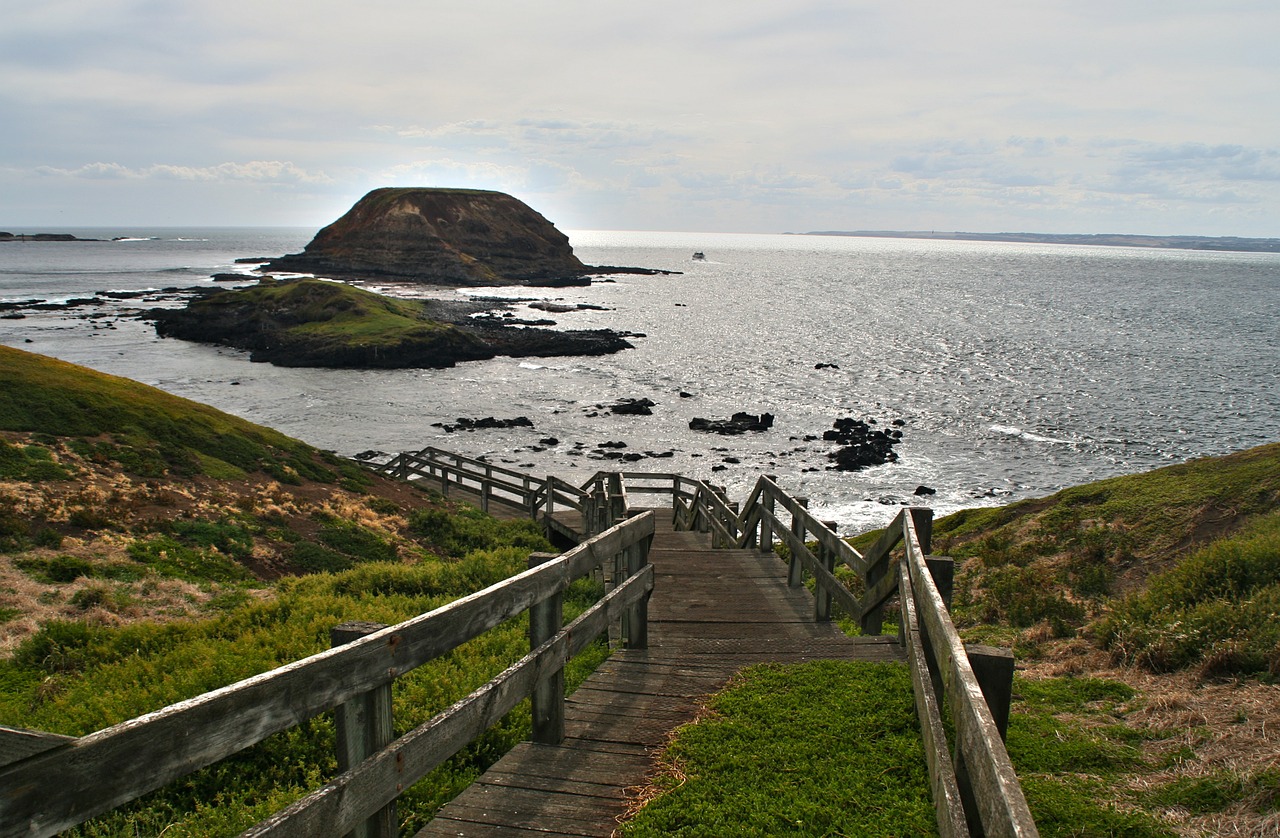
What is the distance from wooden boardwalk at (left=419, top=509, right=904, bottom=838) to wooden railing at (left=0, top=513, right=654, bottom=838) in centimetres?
37

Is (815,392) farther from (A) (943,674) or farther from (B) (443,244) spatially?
(B) (443,244)

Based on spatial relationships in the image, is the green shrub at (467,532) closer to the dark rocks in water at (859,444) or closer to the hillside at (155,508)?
the hillside at (155,508)

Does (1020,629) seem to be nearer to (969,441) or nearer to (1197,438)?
(969,441)

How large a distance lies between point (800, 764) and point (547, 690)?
155cm

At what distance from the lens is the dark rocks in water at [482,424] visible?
44.8m

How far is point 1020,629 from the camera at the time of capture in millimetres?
9383

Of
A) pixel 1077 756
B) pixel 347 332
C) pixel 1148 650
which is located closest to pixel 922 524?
pixel 1077 756

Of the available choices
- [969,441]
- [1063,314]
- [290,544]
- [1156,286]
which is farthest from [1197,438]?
[1156,286]

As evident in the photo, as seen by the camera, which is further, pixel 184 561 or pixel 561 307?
pixel 561 307

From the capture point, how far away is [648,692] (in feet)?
19.3

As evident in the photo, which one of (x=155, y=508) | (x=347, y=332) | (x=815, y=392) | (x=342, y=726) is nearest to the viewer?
(x=342, y=726)

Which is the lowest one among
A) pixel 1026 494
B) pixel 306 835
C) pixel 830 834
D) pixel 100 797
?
pixel 1026 494

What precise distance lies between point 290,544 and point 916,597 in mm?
15134

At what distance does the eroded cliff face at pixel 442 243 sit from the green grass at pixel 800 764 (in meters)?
139
